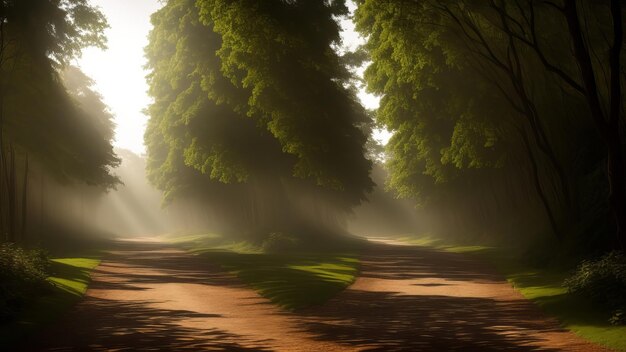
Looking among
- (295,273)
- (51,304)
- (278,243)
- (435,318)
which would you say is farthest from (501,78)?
(51,304)

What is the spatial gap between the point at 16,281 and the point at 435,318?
1086 centimetres

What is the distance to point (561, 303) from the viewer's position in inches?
656

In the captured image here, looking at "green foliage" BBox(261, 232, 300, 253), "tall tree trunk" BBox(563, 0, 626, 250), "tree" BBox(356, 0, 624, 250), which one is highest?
"tree" BBox(356, 0, 624, 250)

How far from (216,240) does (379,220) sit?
55021mm

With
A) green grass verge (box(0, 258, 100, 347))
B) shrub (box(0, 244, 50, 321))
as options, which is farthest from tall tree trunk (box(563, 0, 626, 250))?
shrub (box(0, 244, 50, 321))

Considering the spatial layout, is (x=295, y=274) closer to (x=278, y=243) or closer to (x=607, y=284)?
(x=607, y=284)

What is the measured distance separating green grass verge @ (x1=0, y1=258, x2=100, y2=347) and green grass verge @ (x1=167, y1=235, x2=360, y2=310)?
5.71 m

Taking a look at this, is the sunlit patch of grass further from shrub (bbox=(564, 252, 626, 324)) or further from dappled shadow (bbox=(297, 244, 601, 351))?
shrub (bbox=(564, 252, 626, 324))

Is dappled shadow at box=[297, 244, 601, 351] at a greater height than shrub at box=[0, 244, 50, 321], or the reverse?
shrub at box=[0, 244, 50, 321]

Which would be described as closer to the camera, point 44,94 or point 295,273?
point 295,273

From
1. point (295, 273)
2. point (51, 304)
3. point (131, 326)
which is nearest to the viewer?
point (131, 326)

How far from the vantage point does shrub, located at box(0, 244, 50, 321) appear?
15.0 metres

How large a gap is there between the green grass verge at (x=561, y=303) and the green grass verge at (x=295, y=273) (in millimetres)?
6028

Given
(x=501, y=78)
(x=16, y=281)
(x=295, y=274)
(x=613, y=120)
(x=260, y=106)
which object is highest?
(x=260, y=106)
